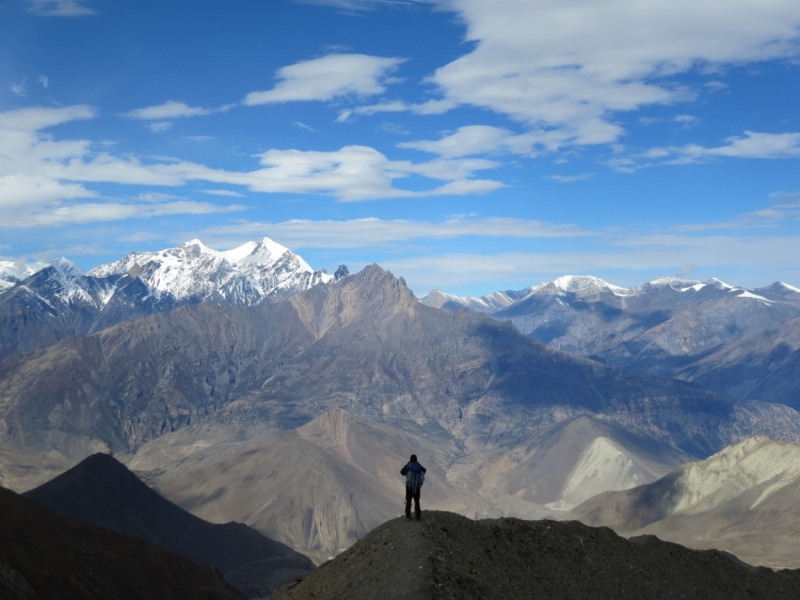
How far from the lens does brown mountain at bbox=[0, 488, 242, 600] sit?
61.6m

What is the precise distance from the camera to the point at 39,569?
6319 centimetres

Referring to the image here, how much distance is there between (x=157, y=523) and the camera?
139m

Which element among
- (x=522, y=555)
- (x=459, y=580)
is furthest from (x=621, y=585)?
(x=459, y=580)

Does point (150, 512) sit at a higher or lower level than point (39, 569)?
lower

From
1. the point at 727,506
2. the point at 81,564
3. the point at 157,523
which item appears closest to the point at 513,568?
the point at 81,564

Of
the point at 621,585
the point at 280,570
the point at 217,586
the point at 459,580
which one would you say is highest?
the point at 459,580

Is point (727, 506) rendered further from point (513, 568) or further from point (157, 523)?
point (513, 568)

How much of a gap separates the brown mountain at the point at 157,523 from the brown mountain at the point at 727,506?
67.6 metres

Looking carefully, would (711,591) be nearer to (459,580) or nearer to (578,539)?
(578,539)

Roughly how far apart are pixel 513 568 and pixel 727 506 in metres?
140

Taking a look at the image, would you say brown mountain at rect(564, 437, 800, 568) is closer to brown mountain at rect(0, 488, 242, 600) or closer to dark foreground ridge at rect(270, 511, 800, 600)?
dark foreground ridge at rect(270, 511, 800, 600)

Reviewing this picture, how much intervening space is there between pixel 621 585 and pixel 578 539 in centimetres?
309

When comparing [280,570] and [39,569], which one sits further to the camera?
A: [280,570]

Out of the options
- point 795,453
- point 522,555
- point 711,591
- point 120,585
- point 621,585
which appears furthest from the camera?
point 795,453
